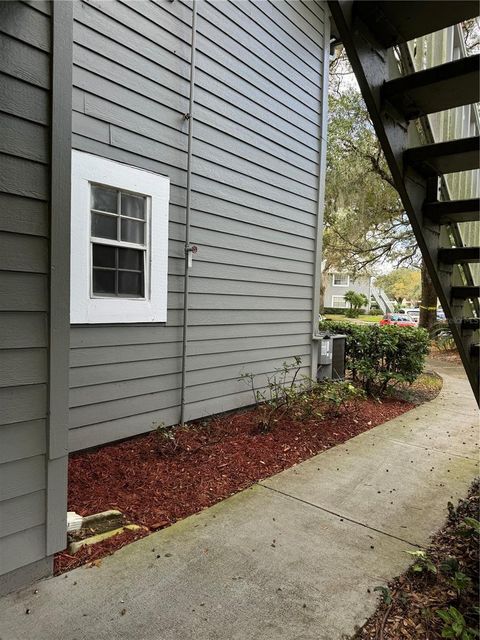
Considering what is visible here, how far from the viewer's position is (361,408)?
521 centimetres

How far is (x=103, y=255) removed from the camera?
134 inches

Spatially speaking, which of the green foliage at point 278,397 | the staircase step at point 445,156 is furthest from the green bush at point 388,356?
the staircase step at point 445,156

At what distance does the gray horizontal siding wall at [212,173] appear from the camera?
3318 millimetres

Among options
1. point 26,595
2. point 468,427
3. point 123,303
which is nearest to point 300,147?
point 123,303

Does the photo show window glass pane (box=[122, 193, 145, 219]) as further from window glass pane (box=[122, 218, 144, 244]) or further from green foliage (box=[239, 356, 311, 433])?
green foliage (box=[239, 356, 311, 433])

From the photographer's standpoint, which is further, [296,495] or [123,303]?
[123,303]

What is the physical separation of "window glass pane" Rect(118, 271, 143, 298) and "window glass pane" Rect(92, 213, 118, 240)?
1.06 feet

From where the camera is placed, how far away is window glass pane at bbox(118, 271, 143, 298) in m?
3.55

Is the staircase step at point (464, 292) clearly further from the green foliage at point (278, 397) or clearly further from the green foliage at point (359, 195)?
the green foliage at point (359, 195)

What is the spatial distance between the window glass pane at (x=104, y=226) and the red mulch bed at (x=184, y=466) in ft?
5.73

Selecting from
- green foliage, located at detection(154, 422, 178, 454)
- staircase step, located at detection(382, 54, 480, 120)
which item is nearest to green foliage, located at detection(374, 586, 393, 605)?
green foliage, located at detection(154, 422, 178, 454)

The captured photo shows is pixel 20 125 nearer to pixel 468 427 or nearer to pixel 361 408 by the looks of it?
pixel 361 408

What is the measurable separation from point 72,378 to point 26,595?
159 centimetres

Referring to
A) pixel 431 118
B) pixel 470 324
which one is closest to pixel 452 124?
pixel 431 118
